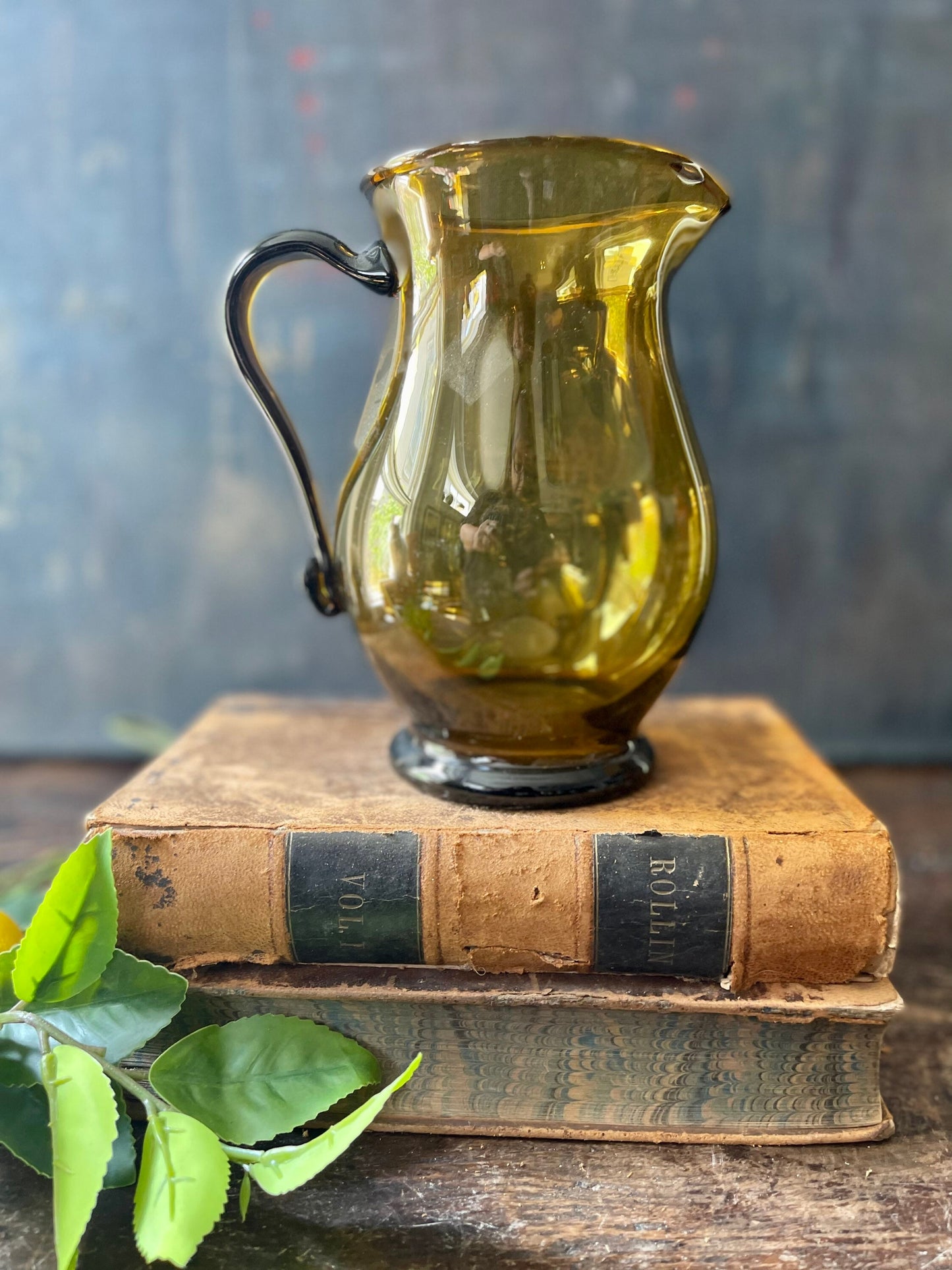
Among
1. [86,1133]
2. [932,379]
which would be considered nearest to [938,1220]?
[86,1133]

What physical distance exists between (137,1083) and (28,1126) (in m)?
0.06

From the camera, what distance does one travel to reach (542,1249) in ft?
1.27

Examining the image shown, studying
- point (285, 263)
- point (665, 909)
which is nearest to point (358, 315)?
point (285, 263)

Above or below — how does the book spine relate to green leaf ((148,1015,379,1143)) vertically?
above

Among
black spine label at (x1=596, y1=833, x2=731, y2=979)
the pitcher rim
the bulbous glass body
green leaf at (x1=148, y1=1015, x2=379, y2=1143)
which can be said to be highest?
the pitcher rim

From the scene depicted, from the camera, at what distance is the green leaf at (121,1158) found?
402 millimetres

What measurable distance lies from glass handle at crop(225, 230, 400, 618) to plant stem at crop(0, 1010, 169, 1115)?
25 centimetres

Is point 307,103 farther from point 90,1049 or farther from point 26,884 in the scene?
point 90,1049

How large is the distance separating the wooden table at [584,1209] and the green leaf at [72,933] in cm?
10

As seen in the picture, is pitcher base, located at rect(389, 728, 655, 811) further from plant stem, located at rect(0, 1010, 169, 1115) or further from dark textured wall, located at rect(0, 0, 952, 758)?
dark textured wall, located at rect(0, 0, 952, 758)

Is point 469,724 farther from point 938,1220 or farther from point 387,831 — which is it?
point 938,1220

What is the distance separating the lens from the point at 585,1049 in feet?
1.50

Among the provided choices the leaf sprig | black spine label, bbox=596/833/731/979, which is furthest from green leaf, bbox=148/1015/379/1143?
black spine label, bbox=596/833/731/979

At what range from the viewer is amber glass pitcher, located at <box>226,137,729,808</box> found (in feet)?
1.46
